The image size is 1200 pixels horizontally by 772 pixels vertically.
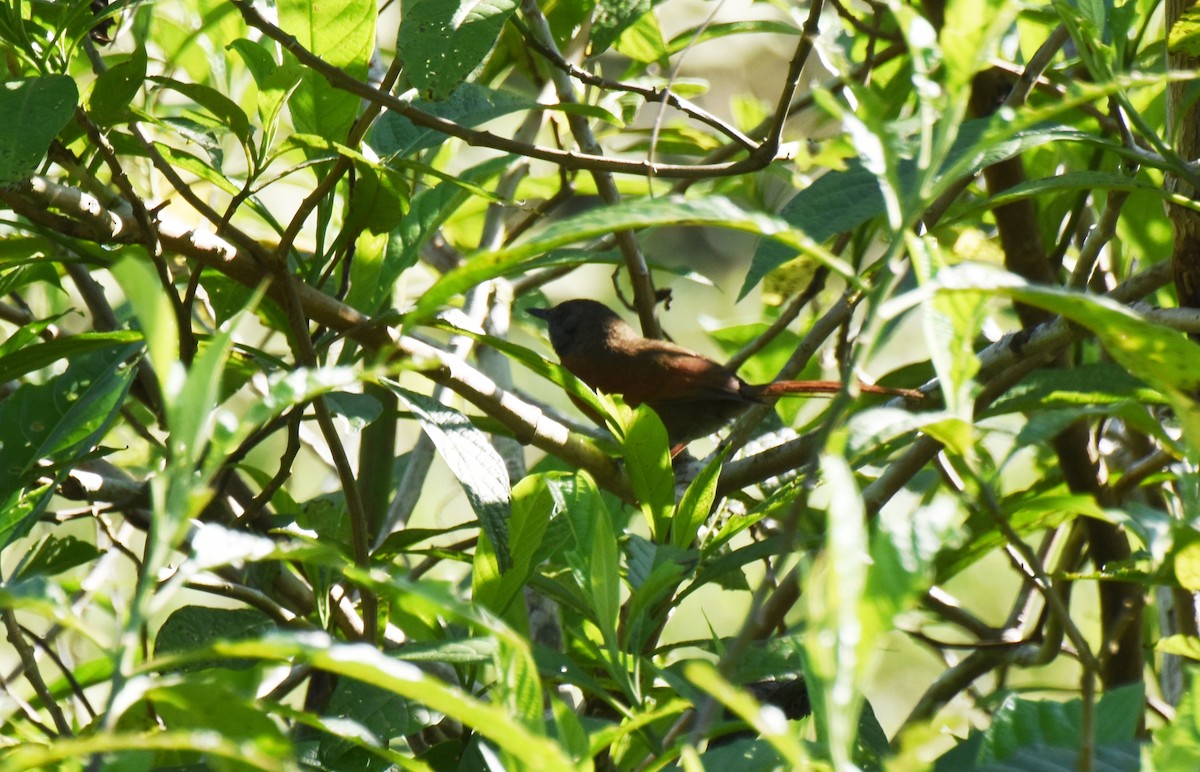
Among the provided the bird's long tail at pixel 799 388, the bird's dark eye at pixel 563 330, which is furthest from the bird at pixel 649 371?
the bird's long tail at pixel 799 388

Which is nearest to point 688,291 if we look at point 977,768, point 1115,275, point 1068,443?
point 1115,275

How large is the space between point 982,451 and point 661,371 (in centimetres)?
333

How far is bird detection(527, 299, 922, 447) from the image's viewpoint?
16.1 feet

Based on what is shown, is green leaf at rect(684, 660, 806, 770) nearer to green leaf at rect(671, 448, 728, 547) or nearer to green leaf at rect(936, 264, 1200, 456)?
green leaf at rect(936, 264, 1200, 456)

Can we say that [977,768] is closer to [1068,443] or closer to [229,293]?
[1068,443]

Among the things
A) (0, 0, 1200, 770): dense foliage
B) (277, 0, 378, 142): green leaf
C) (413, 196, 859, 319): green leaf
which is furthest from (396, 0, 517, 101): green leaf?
(413, 196, 859, 319): green leaf

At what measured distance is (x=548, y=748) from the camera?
85 centimetres

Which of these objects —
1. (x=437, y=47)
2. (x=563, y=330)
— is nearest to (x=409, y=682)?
(x=437, y=47)

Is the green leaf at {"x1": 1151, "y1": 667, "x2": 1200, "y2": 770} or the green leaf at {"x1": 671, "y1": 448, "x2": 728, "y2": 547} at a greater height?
the green leaf at {"x1": 1151, "y1": 667, "x2": 1200, "y2": 770}

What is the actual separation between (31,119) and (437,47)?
58 centimetres

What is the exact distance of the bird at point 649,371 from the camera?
491 centimetres

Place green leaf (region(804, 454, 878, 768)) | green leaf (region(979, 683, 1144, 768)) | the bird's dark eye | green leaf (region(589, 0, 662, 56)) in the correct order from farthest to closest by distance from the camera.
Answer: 1. the bird's dark eye
2. green leaf (region(589, 0, 662, 56))
3. green leaf (region(979, 683, 1144, 768))
4. green leaf (region(804, 454, 878, 768))

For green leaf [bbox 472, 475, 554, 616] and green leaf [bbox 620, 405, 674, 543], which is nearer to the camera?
green leaf [bbox 472, 475, 554, 616]

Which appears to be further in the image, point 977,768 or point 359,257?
point 359,257
